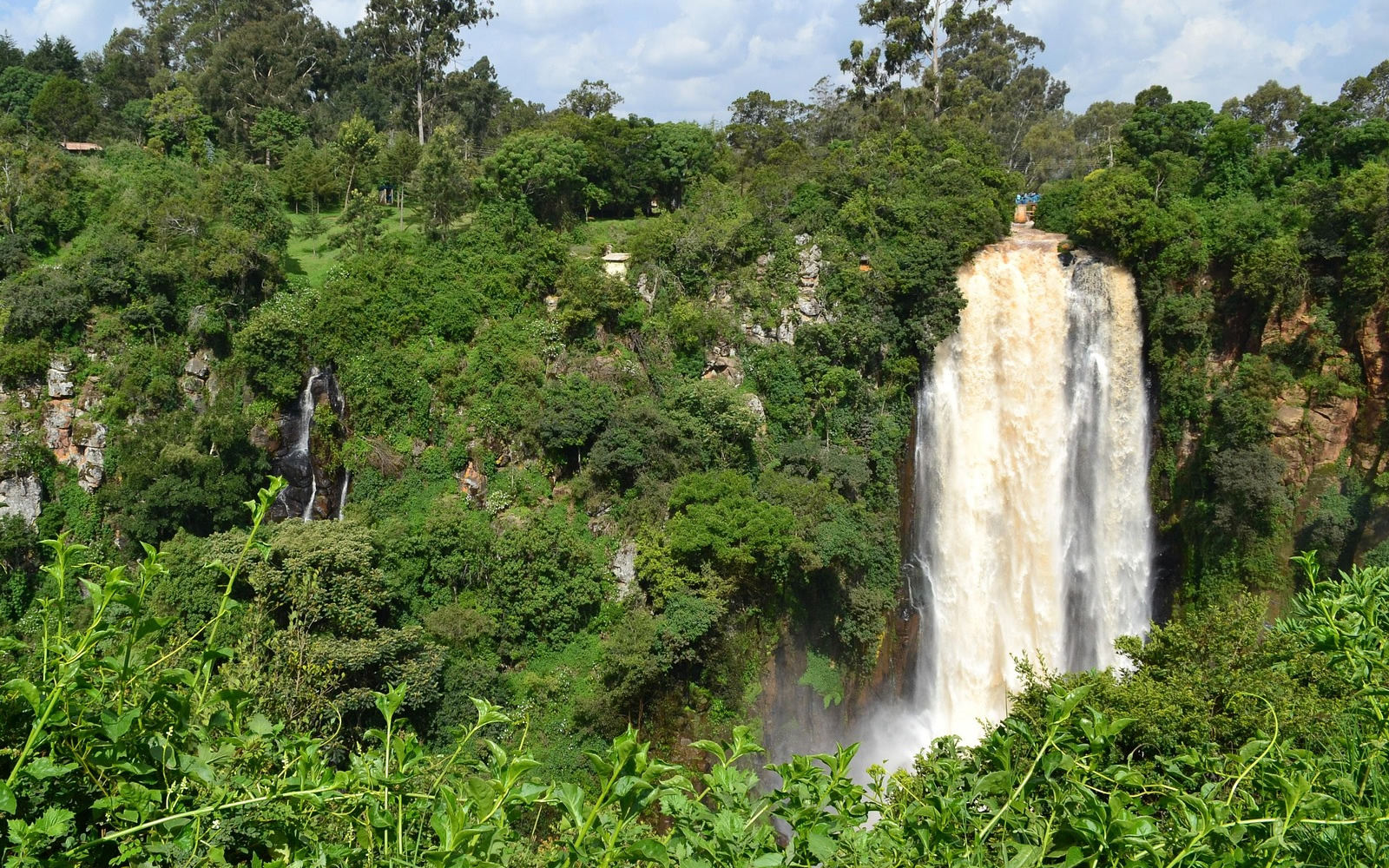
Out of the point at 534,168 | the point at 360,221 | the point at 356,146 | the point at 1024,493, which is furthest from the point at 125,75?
the point at 1024,493

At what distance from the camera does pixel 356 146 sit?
93.5 ft

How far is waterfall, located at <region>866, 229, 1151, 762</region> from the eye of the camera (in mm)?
22156

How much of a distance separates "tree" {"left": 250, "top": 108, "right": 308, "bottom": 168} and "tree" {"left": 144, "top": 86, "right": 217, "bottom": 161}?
1.48 metres

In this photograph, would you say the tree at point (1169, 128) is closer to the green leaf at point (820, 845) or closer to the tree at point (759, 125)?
the tree at point (759, 125)

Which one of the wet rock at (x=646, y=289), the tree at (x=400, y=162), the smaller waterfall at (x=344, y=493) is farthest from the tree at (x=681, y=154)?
the smaller waterfall at (x=344, y=493)

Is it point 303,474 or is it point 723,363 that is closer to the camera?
point 303,474

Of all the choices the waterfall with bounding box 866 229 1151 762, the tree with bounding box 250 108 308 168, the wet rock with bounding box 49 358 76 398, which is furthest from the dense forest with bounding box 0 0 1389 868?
the tree with bounding box 250 108 308 168

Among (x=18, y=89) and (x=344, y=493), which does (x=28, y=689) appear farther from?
(x=18, y=89)

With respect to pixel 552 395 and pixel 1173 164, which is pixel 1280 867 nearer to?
pixel 552 395

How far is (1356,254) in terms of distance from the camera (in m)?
19.8

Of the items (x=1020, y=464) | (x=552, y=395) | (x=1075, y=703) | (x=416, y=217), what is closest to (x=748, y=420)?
(x=552, y=395)

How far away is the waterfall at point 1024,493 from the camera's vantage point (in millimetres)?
22156

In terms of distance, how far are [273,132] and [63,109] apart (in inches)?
276

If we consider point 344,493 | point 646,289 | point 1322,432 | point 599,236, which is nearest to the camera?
point 1322,432
